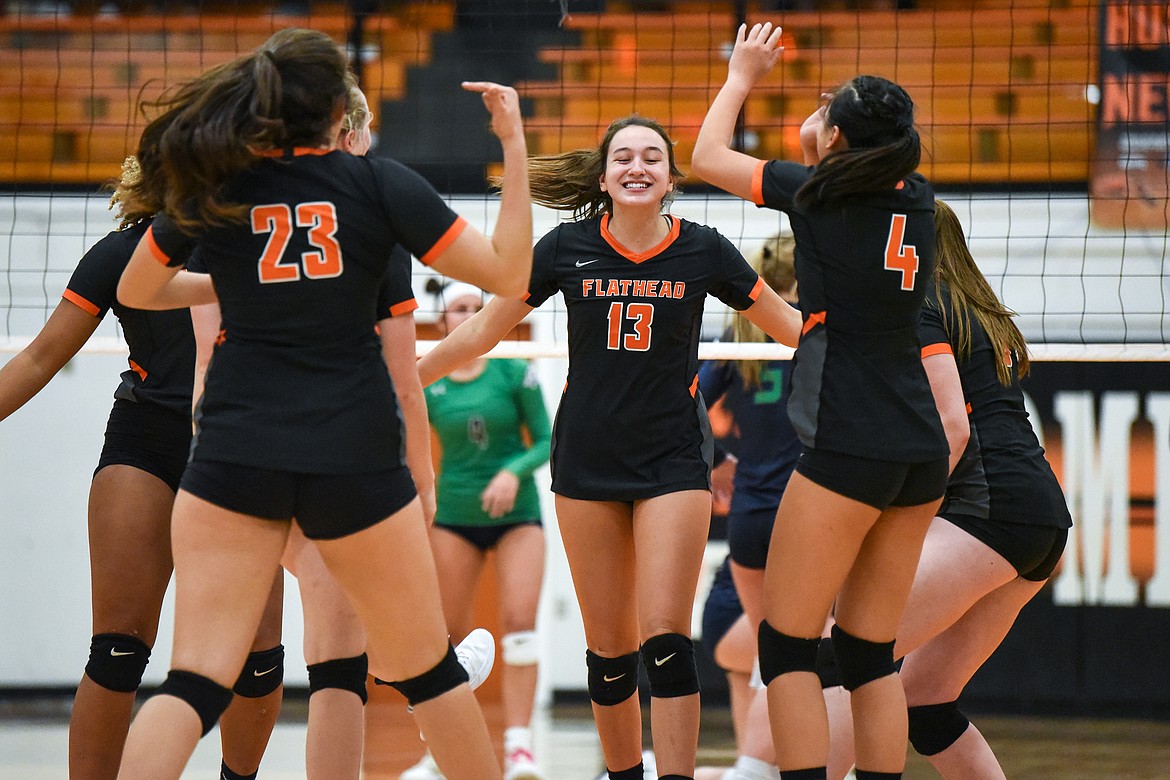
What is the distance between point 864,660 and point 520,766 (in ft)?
7.21

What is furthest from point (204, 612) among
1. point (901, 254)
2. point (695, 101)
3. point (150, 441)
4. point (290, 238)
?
point (695, 101)

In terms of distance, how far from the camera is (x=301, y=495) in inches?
97.0

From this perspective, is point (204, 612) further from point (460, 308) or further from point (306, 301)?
point (460, 308)

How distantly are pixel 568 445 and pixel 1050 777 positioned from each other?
2887 millimetres

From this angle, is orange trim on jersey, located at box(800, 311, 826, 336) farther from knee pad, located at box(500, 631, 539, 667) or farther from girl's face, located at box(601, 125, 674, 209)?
knee pad, located at box(500, 631, 539, 667)

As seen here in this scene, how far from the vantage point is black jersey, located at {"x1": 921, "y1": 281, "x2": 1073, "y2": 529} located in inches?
133

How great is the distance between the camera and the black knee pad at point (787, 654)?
2.97 m

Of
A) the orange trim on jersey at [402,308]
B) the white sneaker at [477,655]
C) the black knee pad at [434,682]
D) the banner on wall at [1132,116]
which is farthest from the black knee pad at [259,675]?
the banner on wall at [1132,116]

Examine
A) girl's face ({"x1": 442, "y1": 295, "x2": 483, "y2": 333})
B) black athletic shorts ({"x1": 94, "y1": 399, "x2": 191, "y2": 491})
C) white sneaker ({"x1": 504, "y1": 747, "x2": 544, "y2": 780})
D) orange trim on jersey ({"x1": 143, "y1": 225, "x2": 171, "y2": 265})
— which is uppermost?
orange trim on jersey ({"x1": 143, "y1": 225, "x2": 171, "y2": 265})

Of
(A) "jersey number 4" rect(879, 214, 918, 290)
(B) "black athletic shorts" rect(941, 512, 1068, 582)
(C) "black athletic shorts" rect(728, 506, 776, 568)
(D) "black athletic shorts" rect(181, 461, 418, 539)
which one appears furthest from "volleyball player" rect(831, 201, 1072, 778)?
(D) "black athletic shorts" rect(181, 461, 418, 539)

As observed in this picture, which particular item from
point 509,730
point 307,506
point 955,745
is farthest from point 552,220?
point 307,506

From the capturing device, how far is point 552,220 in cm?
696

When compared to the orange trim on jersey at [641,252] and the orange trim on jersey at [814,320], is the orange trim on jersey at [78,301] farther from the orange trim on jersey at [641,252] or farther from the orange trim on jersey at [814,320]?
the orange trim on jersey at [814,320]

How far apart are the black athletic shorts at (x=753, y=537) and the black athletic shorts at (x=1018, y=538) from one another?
1468 mm
